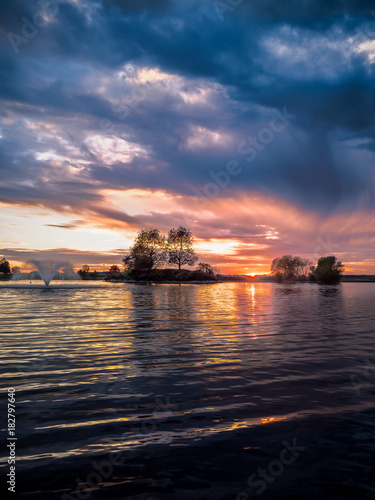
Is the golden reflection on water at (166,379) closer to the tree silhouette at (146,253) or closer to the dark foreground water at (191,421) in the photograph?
the dark foreground water at (191,421)

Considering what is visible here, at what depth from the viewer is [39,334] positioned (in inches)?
664

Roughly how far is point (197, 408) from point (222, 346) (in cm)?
716

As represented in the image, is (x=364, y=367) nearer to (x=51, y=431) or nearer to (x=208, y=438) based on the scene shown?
(x=208, y=438)

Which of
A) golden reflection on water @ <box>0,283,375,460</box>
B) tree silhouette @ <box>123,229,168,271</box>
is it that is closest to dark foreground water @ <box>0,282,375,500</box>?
golden reflection on water @ <box>0,283,375,460</box>

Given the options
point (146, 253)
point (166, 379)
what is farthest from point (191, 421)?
point (146, 253)

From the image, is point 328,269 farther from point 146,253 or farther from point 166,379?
point 166,379

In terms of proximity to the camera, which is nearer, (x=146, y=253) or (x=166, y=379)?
(x=166, y=379)

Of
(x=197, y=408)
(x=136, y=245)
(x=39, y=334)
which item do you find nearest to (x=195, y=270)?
(x=136, y=245)

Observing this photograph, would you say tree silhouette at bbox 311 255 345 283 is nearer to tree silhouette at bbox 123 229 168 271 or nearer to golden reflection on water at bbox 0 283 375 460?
tree silhouette at bbox 123 229 168 271

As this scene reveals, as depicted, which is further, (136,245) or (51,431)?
(136,245)

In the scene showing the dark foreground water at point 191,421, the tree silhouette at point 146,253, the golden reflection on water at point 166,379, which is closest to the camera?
the dark foreground water at point 191,421

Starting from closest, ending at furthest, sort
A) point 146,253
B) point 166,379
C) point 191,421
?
point 191,421
point 166,379
point 146,253

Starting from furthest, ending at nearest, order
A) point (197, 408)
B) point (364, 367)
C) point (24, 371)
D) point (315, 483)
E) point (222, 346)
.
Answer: point (222, 346)
point (364, 367)
point (24, 371)
point (197, 408)
point (315, 483)

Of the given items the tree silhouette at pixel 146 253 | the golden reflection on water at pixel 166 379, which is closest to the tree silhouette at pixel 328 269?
the tree silhouette at pixel 146 253
